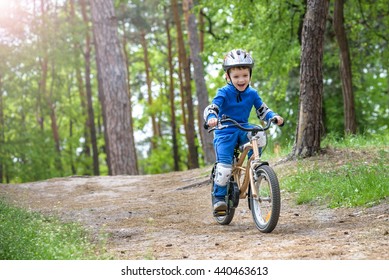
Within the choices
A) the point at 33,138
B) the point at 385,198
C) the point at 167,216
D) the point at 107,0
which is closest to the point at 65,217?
the point at 167,216

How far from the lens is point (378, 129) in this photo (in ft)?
71.7

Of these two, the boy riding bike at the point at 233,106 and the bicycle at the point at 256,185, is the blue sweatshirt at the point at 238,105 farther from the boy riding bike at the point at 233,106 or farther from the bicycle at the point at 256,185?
the bicycle at the point at 256,185

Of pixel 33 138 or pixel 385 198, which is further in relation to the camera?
pixel 33 138

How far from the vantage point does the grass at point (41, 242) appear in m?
5.48

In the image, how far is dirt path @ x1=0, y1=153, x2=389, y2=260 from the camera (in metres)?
5.54

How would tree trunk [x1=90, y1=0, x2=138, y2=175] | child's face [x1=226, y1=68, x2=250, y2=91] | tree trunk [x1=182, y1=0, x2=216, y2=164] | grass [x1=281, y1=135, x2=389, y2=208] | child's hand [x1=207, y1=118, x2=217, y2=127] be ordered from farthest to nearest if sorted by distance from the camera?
1. tree trunk [x1=182, y1=0, x2=216, y2=164]
2. tree trunk [x1=90, y1=0, x2=138, y2=175]
3. grass [x1=281, y1=135, x2=389, y2=208]
4. child's face [x1=226, y1=68, x2=250, y2=91]
5. child's hand [x1=207, y1=118, x2=217, y2=127]

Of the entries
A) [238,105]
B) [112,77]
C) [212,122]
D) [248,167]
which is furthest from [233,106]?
[112,77]

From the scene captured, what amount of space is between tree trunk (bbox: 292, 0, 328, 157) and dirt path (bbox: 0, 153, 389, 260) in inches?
28.3

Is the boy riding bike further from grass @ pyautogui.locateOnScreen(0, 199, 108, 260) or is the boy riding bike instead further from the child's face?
grass @ pyautogui.locateOnScreen(0, 199, 108, 260)

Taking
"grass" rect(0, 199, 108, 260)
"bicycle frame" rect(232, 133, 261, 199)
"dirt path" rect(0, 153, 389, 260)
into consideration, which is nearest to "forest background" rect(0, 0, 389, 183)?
"dirt path" rect(0, 153, 389, 260)

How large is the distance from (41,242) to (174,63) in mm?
28156

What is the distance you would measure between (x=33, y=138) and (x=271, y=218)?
66.5 feet

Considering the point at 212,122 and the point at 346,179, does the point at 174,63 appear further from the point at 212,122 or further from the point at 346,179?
the point at 212,122
